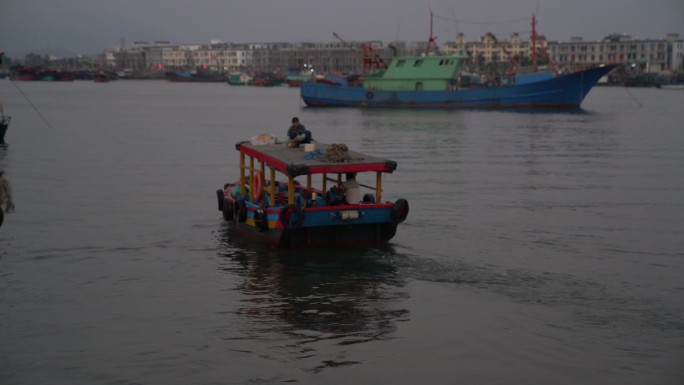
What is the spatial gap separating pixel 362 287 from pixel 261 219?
10.6ft

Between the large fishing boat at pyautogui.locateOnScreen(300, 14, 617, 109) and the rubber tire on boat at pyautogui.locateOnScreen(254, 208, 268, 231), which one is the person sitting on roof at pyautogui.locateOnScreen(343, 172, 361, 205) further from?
the large fishing boat at pyautogui.locateOnScreen(300, 14, 617, 109)

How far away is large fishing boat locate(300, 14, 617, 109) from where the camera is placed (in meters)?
71.3

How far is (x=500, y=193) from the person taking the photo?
2548cm

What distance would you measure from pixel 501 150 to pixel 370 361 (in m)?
29.0

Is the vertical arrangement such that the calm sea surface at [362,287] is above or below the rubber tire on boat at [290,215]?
below

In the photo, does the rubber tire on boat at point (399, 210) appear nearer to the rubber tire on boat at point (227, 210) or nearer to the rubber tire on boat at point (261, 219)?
the rubber tire on boat at point (261, 219)

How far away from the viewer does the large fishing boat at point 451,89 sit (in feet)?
234

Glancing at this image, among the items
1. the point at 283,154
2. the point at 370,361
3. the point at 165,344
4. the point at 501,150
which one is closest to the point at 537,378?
the point at 370,361

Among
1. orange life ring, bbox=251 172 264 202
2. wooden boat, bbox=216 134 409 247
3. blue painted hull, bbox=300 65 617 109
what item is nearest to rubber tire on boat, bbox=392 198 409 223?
wooden boat, bbox=216 134 409 247

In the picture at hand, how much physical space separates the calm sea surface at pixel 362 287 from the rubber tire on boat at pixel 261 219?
23.3 inches

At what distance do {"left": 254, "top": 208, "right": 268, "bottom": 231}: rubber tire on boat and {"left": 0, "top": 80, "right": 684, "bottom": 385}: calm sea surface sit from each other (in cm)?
59

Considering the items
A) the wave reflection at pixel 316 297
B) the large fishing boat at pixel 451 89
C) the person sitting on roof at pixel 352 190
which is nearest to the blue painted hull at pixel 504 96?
the large fishing boat at pixel 451 89

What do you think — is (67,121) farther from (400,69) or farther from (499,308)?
(499,308)

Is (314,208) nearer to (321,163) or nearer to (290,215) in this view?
(290,215)
